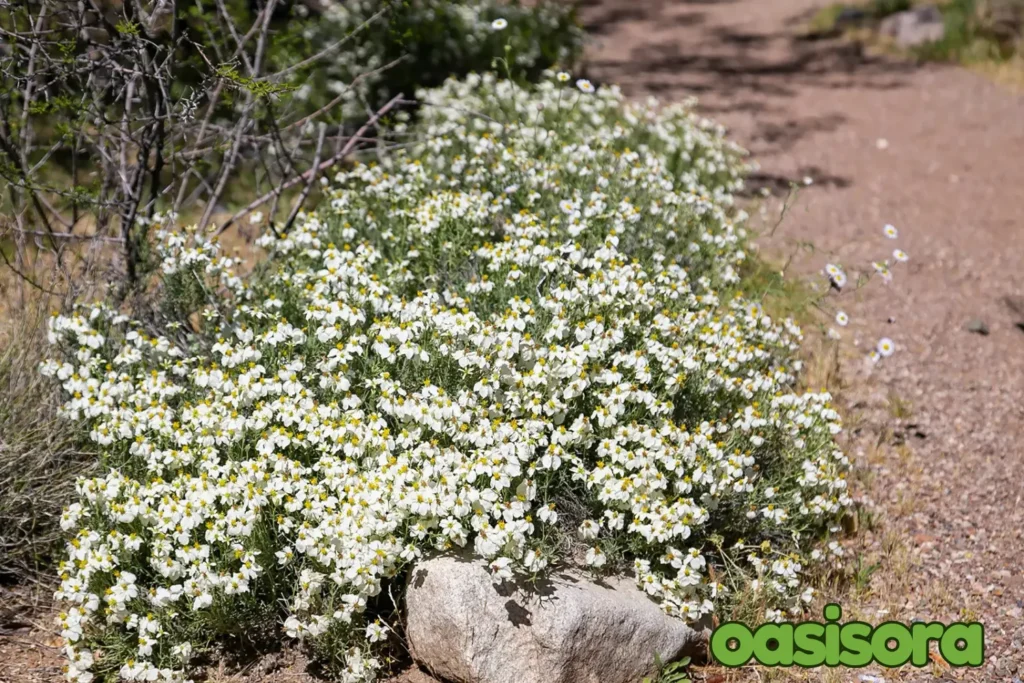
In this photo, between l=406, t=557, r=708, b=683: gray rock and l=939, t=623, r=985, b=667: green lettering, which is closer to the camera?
l=406, t=557, r=708, b=683: gray rock

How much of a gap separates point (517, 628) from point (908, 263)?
413 cm

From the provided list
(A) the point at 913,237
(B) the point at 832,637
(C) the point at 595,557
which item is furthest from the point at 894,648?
(A) the point at 913,237

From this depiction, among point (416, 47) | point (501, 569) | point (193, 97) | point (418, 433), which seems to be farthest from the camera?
point (416, 47)

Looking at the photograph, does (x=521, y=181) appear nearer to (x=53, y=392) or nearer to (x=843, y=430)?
(x=843, y=430)

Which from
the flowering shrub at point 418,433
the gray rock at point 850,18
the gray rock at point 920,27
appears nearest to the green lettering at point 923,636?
the flowering shrub at point 418,433

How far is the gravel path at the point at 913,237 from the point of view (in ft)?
13.8

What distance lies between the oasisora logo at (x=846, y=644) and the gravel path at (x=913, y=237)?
0.07m

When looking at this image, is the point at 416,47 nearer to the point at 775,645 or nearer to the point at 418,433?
the point at 418,433

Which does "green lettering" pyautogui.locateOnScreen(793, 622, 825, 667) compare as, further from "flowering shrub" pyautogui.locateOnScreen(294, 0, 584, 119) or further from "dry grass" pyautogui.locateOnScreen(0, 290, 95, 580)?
"flowering shrub" pyautogui.locateOnScreen(294, 0, 584, 119)

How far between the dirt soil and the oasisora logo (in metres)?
0.06

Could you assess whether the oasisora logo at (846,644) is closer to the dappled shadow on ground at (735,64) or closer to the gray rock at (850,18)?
the dappled shadow on ground at (735,64)

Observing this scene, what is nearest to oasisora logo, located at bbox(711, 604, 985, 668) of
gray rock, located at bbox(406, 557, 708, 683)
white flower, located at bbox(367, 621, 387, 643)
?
gray rock, located at bbox(406, 557, 708, 683)

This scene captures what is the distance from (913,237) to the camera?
6.65 meters

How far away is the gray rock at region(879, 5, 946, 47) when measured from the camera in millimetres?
10367
